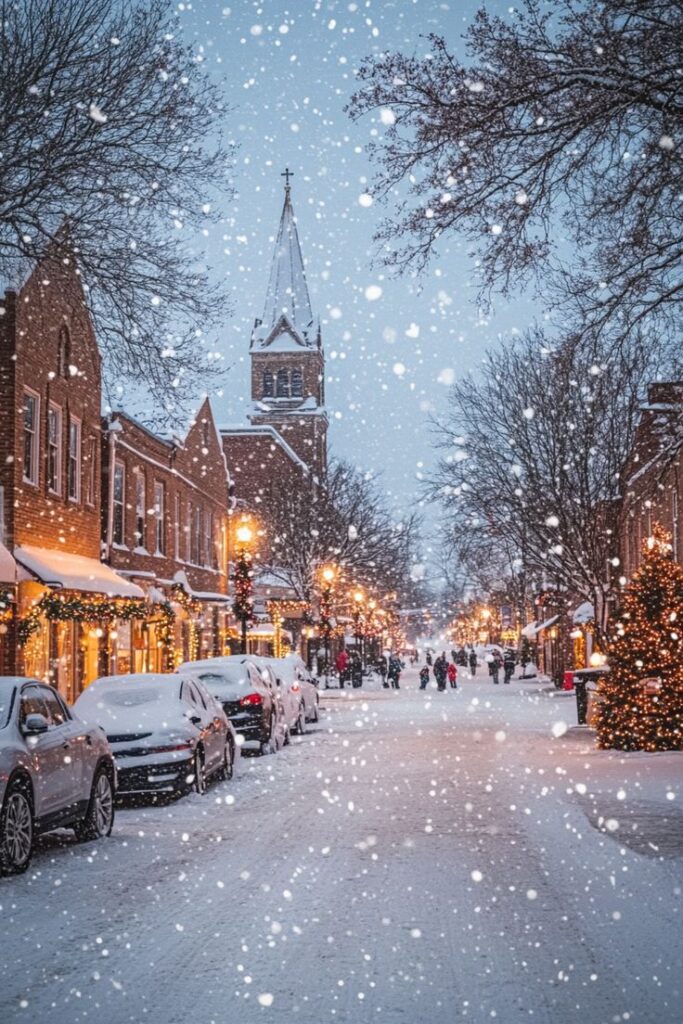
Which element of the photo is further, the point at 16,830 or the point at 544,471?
the point at 544,471

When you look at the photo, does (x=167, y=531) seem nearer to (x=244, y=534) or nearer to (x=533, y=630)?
(x=244, y=534)

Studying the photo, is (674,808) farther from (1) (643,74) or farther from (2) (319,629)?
(2) (319,629)

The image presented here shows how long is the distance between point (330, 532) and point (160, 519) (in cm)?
2501

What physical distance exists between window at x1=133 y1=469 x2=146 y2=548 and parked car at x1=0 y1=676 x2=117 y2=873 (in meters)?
21.1

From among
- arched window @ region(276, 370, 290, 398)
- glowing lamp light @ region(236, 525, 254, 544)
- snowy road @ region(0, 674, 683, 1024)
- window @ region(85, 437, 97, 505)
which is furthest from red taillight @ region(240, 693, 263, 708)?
arched window @ region(276, 370, 290, 398)

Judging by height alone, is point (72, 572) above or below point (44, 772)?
above

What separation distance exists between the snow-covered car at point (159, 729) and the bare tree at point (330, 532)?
4136cm

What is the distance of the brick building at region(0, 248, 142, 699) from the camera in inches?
947

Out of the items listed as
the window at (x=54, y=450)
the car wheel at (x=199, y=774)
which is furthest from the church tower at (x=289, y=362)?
the car wheel at (x=199, y=774)

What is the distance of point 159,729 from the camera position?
16.4 metres

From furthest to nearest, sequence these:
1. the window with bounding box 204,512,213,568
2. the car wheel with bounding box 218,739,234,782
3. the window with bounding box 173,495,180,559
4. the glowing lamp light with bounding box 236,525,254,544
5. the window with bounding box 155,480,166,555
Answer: the window with bounding box 204,512,213,568, the window with bounding box 173,495,180,559, the window with bounding box 155,480,166,555, the glowing lamp light with bounding box 236,525,254,544, the car wheel with bounding box 218,739,234,782

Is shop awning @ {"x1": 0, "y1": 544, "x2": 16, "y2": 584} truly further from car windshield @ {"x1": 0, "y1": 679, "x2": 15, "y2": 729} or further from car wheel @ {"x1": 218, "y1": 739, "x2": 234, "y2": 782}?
car windshield @ {"x1": 0, "y1": 679, "x2": 15, "y2": 729}

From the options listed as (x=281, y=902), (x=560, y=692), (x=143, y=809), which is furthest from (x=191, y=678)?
(x=560, y=692)

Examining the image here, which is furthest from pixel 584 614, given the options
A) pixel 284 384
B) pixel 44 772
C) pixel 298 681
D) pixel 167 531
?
pixel 284 384
